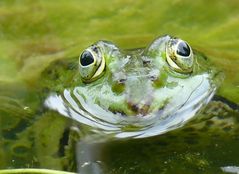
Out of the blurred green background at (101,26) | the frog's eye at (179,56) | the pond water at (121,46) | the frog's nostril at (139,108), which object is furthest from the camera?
the blurred green background at (101,26)

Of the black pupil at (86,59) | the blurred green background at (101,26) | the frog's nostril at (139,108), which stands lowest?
the frog's nostril at (139,108)

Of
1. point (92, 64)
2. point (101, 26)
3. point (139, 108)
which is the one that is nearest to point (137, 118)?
point (139, 108)

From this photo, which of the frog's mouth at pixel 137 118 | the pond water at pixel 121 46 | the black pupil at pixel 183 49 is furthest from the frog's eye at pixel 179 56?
the pond water at pixel 121 46

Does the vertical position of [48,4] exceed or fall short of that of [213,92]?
it exceeds it

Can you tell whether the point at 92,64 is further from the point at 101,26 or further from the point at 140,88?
the point at 101,26

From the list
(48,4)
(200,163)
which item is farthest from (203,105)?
(48,4)

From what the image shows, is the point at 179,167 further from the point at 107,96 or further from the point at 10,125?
the point at 10,125

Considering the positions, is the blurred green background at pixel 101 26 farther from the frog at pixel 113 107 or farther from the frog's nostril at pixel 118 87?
the frog's nostril at pixel 118 87
